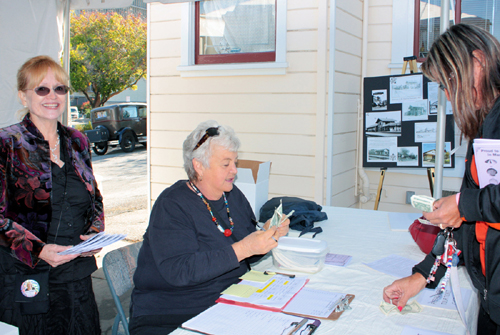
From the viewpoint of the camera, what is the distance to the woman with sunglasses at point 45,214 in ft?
6.09

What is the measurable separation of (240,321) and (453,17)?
15.0 feet

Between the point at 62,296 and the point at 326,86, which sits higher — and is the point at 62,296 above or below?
below

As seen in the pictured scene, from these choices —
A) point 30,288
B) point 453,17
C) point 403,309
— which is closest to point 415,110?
point 453,17

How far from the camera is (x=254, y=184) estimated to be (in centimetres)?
265

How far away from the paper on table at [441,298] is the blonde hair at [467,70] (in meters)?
0.68

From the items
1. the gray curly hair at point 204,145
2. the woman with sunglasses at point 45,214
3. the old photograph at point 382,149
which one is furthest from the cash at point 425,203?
the old photograph at point 382,149

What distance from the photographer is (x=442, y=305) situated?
5.31 feet

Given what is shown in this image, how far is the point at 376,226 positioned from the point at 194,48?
3009 mm

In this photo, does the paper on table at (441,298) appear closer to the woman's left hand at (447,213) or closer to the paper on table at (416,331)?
the paper on table at (416,331)

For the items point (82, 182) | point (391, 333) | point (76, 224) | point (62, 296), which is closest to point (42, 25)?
point (82, 182)

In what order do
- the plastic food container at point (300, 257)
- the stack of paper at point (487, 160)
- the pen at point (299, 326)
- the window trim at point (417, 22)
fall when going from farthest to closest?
1. the window trim at point (417, 22)
2. the plastic food container at point (300, 257)
3. the pen at point (299, 326)
4. the stack of paper at point (487, 160)

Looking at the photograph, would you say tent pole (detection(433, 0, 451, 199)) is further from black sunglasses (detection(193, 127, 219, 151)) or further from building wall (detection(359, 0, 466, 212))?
building wall (detection(359, 0, 466, 212))

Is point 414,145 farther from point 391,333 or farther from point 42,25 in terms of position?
point 42,25

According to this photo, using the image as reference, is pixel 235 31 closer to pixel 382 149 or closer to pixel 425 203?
pixel 382 149
